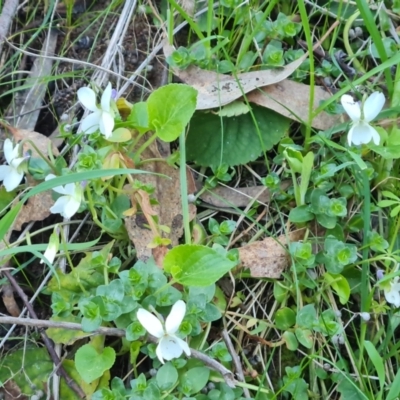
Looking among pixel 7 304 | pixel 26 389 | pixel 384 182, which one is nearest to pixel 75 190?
pixel 7 304

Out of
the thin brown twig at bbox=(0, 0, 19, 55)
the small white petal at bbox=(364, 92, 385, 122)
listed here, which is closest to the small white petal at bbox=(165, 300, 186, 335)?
the small white petal at bbox=(364, 92, 385, 122)

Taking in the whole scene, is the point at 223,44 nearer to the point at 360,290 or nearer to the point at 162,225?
the point at 162,225

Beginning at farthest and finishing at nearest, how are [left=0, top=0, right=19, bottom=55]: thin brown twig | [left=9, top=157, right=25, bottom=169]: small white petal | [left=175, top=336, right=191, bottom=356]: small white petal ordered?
[left=0, top=0, right=19, bottom=55]: thin brown twig
[left=9, top=157, right=25, bottom=169]: small white petal
[left=175, top=336, right=191, bottom=356]: small white petal

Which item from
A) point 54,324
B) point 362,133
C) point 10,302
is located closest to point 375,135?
point 362,133

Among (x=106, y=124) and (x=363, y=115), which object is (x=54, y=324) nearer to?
(x=106, y=124)

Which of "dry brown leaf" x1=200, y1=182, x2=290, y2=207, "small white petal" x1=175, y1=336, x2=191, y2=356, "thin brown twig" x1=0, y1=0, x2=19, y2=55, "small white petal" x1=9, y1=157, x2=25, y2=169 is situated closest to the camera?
"small white petal" x1=175, y1=336, x2=191, y2=356

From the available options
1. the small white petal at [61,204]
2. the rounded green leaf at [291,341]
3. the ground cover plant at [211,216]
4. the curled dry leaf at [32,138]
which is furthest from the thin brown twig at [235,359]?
the curled dry leaf at [32,138]

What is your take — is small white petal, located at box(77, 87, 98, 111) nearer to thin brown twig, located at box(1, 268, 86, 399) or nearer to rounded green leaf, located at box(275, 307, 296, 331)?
thin brown twig, located at box(1, 268, 86, 399)
